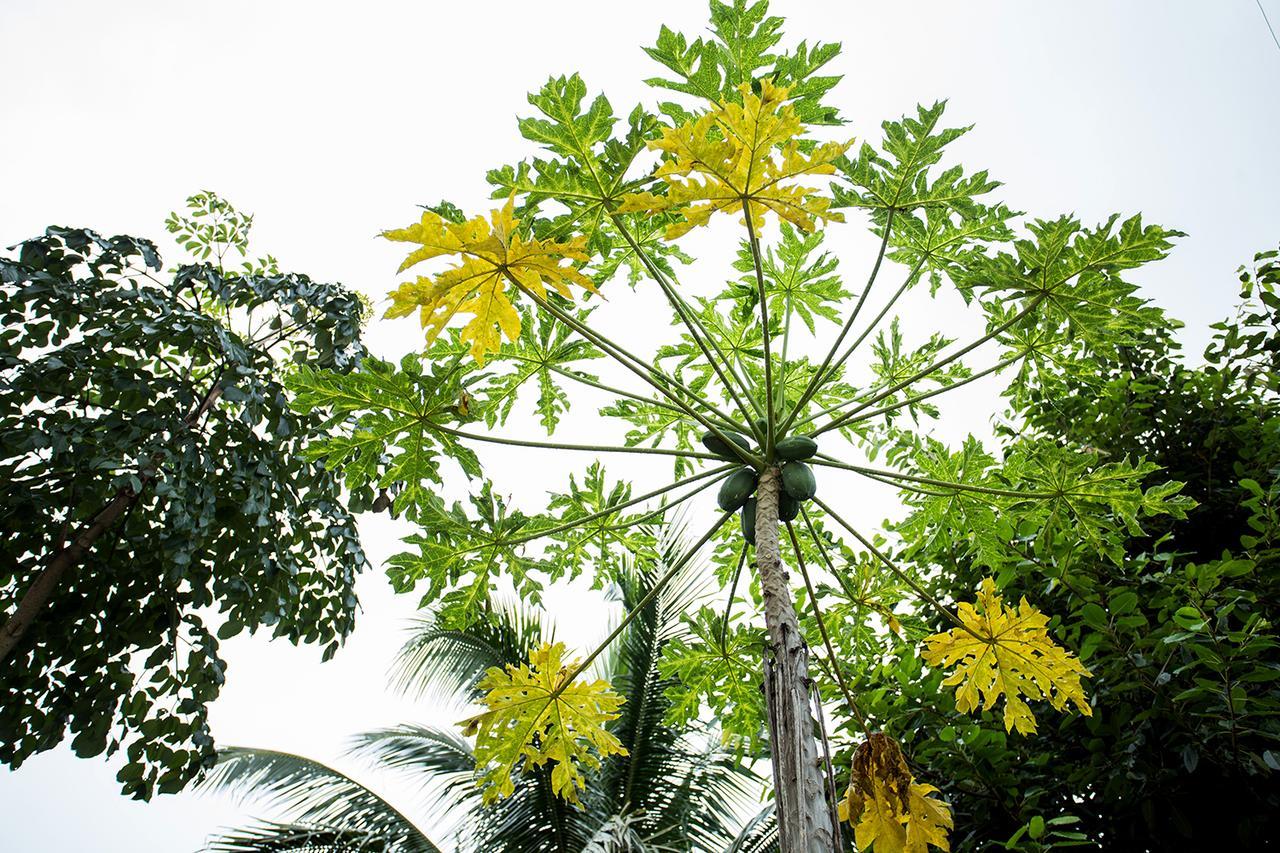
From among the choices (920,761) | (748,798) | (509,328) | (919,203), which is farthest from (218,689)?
(748,798)

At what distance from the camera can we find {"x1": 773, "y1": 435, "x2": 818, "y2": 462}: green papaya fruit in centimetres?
234

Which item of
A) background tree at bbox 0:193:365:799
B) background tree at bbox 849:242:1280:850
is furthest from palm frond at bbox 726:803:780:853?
background tree at bbox 0:193:365:799

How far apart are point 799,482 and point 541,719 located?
96cm

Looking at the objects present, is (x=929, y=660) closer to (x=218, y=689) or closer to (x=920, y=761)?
(x=920, y=761)

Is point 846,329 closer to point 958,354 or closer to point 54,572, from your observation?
point 958,354

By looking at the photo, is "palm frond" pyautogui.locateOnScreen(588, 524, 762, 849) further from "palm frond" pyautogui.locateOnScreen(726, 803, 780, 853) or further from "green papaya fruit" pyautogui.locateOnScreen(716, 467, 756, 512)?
"green papaya fruit" pyautogui.locateOnScreen(716, 467, 756, 512)

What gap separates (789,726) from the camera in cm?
180

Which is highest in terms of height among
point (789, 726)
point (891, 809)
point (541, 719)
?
point (541, 719)

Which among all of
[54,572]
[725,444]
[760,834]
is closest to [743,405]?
[725,444]

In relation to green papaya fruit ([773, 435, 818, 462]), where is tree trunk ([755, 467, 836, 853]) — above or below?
below

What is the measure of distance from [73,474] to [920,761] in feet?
11.7

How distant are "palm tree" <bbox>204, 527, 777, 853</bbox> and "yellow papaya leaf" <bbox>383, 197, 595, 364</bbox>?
13.2ft

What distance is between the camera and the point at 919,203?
2.32 meters

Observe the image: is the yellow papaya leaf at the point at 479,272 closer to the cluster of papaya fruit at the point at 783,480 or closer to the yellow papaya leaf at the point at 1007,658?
the cluster of papaya fruit at the point at 783,480
